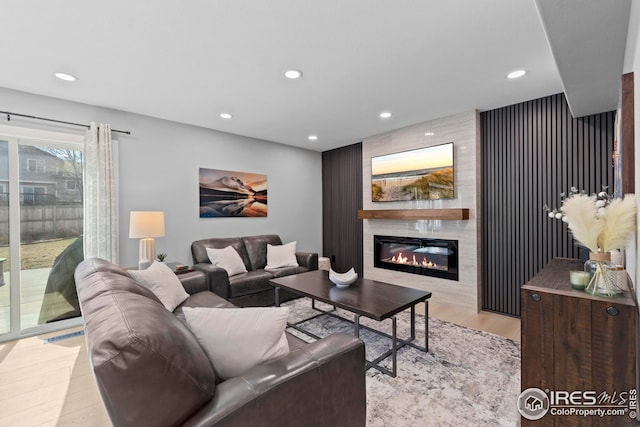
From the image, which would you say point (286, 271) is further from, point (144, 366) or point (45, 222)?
point (144, 366)

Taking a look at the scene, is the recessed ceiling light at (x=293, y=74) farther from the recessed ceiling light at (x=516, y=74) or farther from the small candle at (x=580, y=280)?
the small candle at (x=580, y=280)

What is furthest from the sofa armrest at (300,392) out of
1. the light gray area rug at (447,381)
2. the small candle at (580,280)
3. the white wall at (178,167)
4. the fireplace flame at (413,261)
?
the white wall at (178,167)

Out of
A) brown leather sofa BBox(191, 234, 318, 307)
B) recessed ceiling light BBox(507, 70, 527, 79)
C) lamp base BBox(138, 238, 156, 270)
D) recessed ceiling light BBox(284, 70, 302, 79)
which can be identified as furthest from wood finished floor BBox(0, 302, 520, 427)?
recessed ceiling light BBox(284, 70, 302, 79)

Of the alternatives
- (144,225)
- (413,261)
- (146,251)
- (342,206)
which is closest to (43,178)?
(144,225)

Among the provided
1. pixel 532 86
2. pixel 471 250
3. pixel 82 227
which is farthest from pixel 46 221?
pixel 532 86

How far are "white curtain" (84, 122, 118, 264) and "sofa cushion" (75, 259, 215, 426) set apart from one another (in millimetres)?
2614

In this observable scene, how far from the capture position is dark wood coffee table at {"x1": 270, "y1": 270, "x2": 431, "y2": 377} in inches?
84.4

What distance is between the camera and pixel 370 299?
2.38 meters

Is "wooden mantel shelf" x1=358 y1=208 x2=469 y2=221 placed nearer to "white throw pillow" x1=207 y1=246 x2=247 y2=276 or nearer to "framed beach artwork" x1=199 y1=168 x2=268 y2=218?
"framed beach artwork" x1=199 y1=168 x2=268 y2=218

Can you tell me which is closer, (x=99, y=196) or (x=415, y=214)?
(x=99, y=196)

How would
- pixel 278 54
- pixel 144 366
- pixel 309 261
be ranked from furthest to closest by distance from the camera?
pixel 309 261 < pixel 278 54 < pixel 144 366

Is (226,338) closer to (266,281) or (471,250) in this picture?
(266,281)

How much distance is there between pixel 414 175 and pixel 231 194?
2.75 m

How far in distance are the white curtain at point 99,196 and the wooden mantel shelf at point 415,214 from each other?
3357 millimetres
